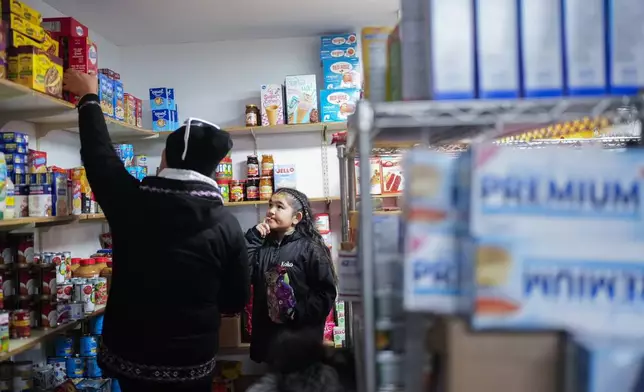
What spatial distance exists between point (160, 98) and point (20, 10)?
184 centimetres

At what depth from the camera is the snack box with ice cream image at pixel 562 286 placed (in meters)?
1.06

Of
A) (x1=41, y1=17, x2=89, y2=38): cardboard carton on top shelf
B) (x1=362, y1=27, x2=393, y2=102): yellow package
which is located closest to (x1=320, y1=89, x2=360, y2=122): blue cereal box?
(x1=41, y1=17, x2=89, y2=38): cardboard carton on top shelf

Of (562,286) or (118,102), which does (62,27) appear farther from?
(562,286)

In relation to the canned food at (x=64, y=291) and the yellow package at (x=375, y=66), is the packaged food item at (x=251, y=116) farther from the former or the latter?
the yellow package at (x=375, y=66)

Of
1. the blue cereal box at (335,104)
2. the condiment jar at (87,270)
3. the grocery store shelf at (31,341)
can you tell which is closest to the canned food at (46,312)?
the grocery store shelf at (31,341)

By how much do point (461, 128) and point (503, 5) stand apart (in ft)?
1.48

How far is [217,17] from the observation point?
3.71 meters

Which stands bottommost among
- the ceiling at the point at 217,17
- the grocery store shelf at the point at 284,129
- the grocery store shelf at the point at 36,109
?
the grocery store shelf at the point at 36,109

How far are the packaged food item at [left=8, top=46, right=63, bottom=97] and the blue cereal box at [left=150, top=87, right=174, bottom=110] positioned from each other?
170cm

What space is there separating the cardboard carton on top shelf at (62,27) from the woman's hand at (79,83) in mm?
223

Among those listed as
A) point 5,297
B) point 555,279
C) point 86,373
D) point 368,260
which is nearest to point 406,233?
point 368,260

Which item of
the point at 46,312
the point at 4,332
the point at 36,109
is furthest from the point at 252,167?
the point at 4,332

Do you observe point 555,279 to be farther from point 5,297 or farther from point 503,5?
Answer: point 5,297

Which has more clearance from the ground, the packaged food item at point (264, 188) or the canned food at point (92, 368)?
the packaged food item at point (264, 188)
